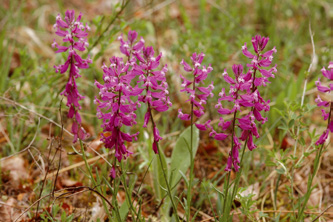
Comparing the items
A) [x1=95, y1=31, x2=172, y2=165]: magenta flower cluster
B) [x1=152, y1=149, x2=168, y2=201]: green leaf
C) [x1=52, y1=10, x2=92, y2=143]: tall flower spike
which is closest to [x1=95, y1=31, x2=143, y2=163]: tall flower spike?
[x1=95, y1=31, x2=172, y2=165]: magenta flower cluster

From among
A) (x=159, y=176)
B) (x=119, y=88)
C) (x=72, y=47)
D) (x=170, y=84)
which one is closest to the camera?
(x=119, y=88)

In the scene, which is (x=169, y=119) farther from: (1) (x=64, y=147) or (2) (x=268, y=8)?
(2) (x=268, y=8)

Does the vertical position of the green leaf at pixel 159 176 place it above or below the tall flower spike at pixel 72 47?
below

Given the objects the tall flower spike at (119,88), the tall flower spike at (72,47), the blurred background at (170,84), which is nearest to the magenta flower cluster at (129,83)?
the tall flower spike at (119,88)

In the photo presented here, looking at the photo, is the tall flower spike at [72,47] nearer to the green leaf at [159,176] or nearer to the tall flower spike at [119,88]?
the tall flower spike at [119,88]

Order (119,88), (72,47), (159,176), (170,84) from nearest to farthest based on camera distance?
(119,88) → (72,47) → (159,176) → (170,84)

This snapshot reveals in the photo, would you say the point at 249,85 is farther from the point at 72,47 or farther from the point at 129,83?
the point at 72,47

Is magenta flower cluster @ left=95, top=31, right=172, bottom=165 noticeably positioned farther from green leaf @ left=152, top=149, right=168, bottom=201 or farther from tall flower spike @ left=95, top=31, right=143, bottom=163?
green leaf @ left=152, top=149, right=168, bottom=201

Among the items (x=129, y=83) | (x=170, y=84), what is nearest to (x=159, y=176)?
(x=129, y=83)

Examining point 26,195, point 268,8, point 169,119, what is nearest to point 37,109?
point 26,195

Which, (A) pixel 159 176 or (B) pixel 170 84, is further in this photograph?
(B) pixel 170 84

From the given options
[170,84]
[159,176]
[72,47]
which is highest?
[72,47]
